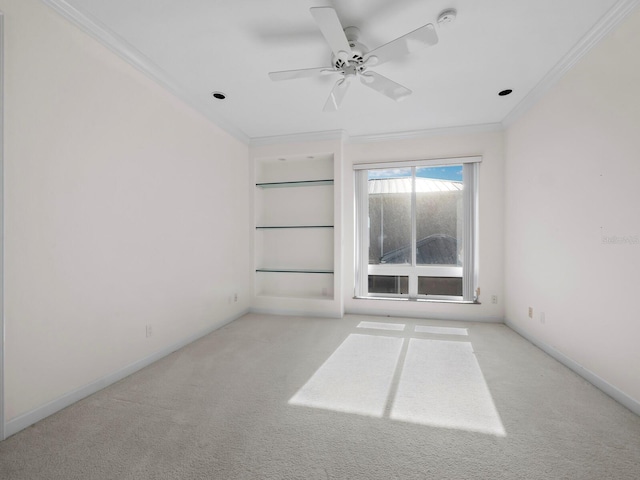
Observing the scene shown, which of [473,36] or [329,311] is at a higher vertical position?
[473,36]

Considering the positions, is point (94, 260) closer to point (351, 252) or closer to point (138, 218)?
point (138, 218)

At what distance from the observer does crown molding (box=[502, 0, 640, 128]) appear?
6.10 ft

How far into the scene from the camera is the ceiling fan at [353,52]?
1730mm

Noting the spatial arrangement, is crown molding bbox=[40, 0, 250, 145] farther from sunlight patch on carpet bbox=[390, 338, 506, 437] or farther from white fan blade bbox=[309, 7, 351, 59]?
sunlight patch on carpet bbox=[390, 338, 506, 437]

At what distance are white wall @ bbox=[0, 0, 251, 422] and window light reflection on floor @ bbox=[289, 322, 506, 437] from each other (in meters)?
1.51

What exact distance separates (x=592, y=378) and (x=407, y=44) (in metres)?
2.77

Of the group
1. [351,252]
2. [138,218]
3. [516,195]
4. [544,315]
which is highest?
[516,195]

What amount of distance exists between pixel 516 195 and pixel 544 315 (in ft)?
4.58

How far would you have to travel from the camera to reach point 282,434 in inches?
65.1

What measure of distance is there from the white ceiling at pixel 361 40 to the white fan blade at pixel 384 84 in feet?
0.73

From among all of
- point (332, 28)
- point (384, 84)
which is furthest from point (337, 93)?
point (332, 28)

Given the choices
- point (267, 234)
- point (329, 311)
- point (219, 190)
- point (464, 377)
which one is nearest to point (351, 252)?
point (329, 311)

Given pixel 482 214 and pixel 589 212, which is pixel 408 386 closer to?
pixel 589 212

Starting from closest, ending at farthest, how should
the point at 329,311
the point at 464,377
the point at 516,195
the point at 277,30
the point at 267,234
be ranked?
the point at 277,30 < the point at 464,377 < the point at 516,195 < the point at 329,311 < the point at 267,234
